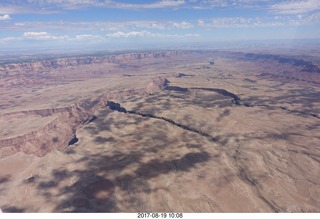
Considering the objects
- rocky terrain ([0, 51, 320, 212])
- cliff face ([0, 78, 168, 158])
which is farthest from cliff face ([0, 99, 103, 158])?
rocky terrain ([0, 51, 320, 212])

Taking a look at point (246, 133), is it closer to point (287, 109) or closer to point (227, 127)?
point (227, 127)

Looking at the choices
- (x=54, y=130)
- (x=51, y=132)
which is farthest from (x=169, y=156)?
(x=54, y=130)

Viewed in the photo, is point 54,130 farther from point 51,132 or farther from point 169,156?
point 169,156

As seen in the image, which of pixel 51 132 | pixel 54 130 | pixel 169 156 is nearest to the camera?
pixel 169 156

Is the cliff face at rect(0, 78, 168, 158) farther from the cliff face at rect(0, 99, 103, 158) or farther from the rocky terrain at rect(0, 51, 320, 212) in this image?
the rocky terrain at rect(0, 51, 320, 212)

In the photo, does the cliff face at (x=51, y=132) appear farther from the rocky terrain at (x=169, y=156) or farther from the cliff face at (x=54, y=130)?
the rocky terrain at (x=169, y=156)

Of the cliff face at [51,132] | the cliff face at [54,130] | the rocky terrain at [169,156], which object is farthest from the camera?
the cliff face at [54,130]

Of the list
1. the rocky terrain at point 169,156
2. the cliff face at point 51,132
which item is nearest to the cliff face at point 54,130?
the cliff face at point 51,132

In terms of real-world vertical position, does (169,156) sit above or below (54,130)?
above

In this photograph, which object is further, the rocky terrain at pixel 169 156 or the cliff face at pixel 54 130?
the cliff face at pixel 54 130

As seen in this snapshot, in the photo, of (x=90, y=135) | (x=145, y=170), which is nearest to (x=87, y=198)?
(x=145, y=170)

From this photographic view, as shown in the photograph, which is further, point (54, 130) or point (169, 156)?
point (54, 130)

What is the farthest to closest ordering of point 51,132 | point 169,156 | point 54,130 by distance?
point 54,130 < point 51,132 < point 169,156
